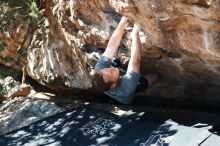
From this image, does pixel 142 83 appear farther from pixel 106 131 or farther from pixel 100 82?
pixel 106 131

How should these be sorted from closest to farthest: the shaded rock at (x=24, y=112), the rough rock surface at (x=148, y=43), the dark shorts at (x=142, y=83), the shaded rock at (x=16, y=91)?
the rough rock surface at (x=148, y=43), the dark shorts at (x=142, y=83), the shaded rock at (x=24, y=112), the shaded rock at (x=16, y=91)

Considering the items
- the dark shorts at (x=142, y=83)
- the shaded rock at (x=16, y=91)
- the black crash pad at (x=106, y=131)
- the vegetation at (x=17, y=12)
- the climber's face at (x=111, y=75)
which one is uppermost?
the vegetation at (x=17, y=12)

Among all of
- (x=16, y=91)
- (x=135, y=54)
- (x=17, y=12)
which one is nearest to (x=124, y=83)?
(x=135, y=54)

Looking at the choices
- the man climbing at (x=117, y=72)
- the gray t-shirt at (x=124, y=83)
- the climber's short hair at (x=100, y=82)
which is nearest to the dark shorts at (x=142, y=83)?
the man climbing at (x=117, y=72)

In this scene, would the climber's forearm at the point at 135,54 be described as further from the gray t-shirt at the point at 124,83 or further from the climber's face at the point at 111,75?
the climber's face at the point at 111,75

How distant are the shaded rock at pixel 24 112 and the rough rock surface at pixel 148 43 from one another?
0.45 meters

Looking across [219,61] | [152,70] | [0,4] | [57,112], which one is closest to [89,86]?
[57,112]

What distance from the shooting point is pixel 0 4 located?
6.98 meters

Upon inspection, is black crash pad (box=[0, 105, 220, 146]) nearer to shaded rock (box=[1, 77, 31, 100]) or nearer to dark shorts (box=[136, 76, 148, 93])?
dark shorts (box=[136, 76, 148, 93])

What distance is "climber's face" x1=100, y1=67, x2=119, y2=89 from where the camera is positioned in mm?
5468

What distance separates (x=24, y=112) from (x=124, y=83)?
267 centimetres

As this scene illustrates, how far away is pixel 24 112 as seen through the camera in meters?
7.61

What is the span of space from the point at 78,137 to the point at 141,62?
1.40 meters

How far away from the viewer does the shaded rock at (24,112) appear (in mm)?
7289
